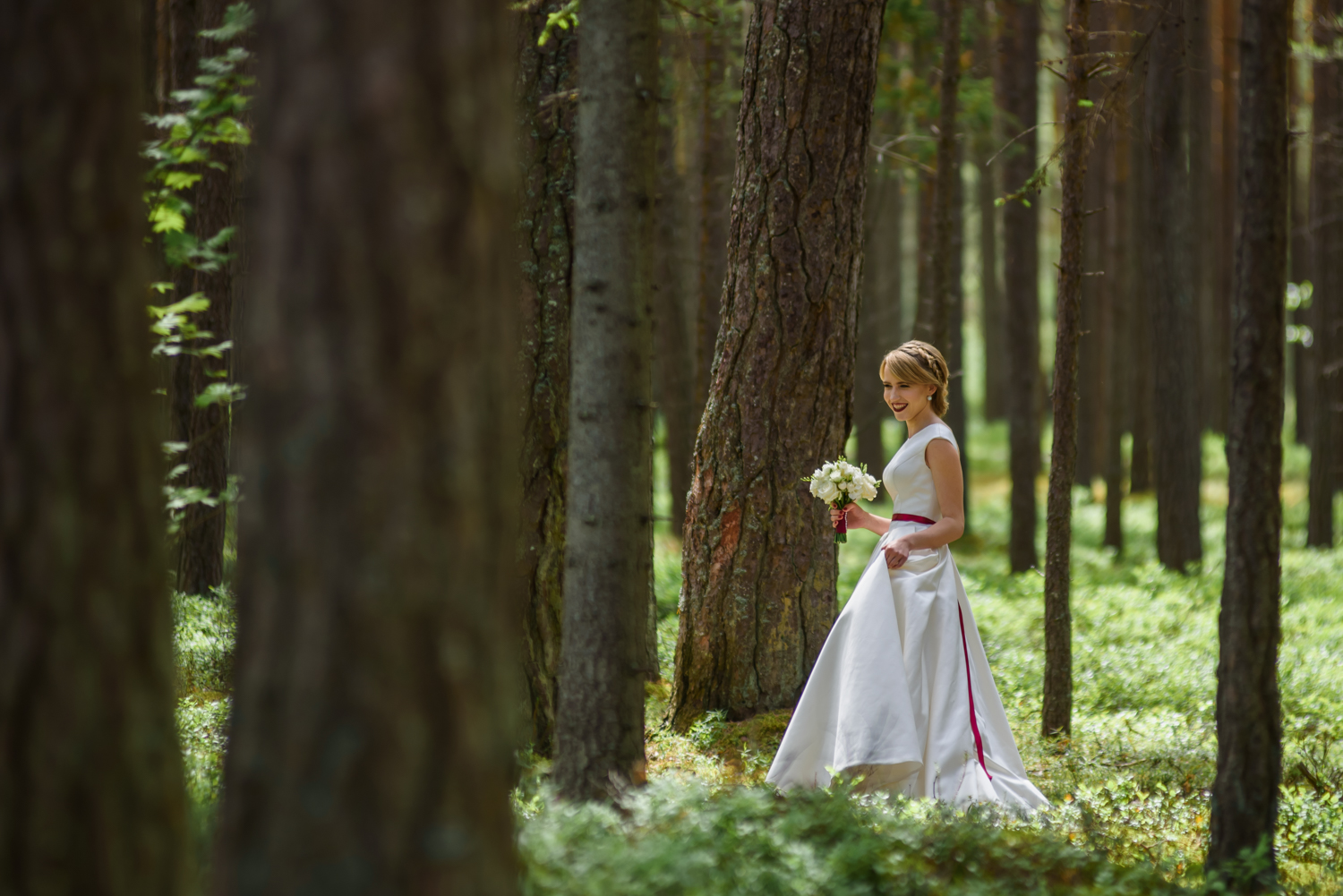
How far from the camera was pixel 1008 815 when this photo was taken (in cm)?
515

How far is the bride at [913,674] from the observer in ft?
17.4

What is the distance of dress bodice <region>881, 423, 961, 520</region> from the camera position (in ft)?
18.5

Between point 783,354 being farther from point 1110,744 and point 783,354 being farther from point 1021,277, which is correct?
point 1021,277

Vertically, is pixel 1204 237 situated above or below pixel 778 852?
above

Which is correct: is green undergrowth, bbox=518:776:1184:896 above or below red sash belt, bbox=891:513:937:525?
below

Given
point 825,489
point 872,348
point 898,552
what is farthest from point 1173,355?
point 825,489

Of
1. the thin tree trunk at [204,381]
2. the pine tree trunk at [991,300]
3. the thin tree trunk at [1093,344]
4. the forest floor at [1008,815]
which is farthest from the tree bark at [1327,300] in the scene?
the thin tree trunk at [204,381]

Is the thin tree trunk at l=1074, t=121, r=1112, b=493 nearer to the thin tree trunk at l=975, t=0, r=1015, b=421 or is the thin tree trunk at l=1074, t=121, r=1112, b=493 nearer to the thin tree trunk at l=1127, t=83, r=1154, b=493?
the thin tree trunk at l=1127, t=83, r=1154, b=493

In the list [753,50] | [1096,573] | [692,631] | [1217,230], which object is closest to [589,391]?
[692,631]

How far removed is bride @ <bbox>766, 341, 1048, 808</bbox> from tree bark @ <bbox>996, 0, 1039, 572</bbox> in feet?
28.8

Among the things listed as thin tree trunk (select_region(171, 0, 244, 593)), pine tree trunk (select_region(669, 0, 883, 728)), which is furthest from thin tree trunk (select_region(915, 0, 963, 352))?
thin tree trunk (select_region(171, 0, 244, 593))

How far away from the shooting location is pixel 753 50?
20.7 feet

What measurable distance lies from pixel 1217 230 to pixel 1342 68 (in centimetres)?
1130

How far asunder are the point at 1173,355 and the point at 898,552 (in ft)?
33.9
